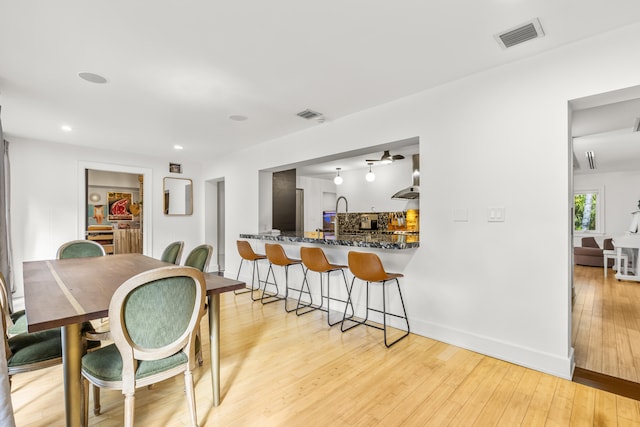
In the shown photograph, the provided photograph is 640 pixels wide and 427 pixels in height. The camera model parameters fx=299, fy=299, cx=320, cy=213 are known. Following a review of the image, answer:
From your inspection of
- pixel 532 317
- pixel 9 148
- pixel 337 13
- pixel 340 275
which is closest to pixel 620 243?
pixel 532 317

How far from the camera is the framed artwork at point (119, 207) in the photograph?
6.21 m

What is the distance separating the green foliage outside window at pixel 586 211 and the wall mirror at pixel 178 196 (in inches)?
402

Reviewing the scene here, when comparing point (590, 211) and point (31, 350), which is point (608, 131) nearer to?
point (31, 350)

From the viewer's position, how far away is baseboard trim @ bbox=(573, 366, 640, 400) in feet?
6.68

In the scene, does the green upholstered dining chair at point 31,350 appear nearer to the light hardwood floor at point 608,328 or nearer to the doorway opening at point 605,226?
the doorway opening at point 605,226

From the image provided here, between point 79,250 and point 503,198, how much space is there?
183 inches

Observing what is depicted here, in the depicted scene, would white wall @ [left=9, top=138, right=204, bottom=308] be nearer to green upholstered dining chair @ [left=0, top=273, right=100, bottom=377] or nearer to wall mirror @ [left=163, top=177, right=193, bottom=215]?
wall mirror @ [left=163, top=177, right=193, bottom=215]

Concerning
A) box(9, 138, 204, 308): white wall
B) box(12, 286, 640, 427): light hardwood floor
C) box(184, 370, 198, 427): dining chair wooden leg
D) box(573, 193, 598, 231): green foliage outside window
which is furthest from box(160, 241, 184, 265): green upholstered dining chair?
box(573, 193, 598, 231): green foliage outside window

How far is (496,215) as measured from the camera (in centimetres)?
257

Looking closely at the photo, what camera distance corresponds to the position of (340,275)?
380cm

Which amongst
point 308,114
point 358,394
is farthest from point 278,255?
point 358,394

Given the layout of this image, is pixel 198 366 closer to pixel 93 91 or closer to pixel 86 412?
pixel 86 412

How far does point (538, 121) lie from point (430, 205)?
1.09m

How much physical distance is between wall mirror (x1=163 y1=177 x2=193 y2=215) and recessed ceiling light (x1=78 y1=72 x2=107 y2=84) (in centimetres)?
378
